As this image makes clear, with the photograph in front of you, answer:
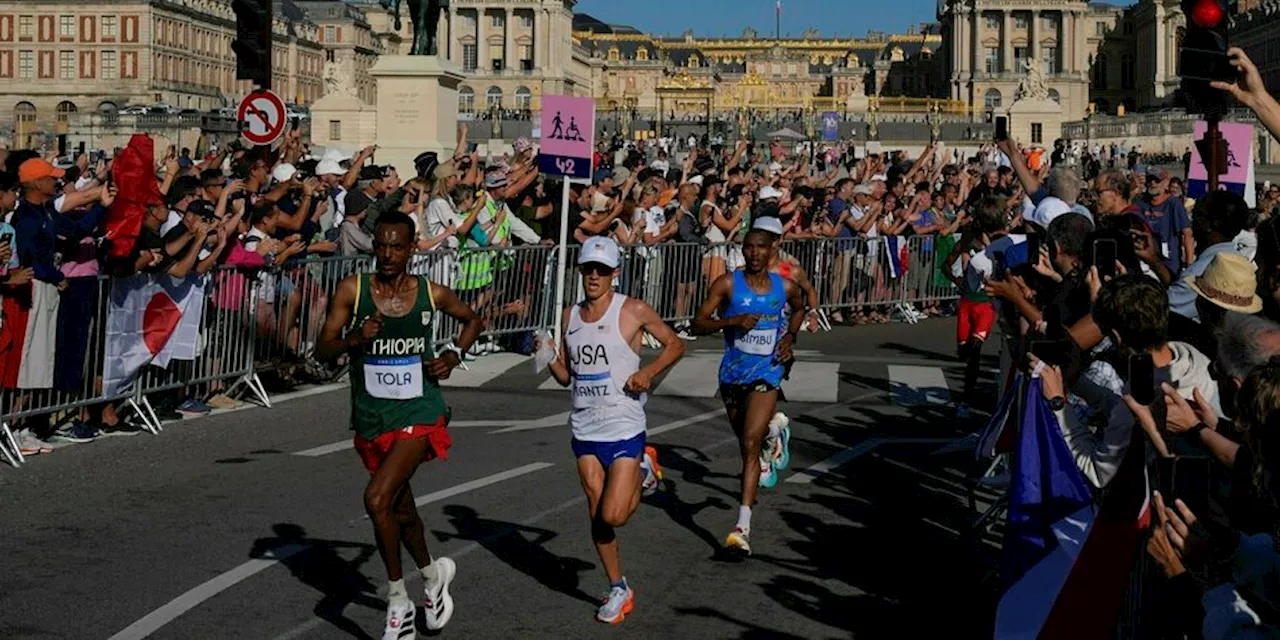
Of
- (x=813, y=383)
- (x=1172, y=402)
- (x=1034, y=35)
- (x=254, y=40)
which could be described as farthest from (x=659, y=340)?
(x=1034, y=35)

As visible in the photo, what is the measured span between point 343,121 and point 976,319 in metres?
27.4

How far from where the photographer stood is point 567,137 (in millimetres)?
18375

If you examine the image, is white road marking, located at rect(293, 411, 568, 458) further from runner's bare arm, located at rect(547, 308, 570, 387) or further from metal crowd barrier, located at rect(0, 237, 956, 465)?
runner's bare arm, located at rect(547, 308, 570, 387)

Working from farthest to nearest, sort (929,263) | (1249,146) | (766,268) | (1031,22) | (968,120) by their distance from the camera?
(1031,22) → (968,120) → (929,263) → (1249,146) → (766,268)

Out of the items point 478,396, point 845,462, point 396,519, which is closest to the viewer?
point 396,519

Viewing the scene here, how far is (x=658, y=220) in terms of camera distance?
21.7 metres

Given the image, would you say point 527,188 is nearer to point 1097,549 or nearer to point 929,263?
point 929,263

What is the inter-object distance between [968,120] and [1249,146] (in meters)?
89.4

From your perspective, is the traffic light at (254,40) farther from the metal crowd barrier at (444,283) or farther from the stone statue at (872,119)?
the stone statue at (872,119)

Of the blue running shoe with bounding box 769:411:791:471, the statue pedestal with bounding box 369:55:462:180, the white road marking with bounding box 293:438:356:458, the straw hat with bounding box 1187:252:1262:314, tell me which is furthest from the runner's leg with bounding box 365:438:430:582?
the statue pedestal with bounding box 369:55:462:180

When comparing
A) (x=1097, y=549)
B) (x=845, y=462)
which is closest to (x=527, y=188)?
(x=845, y=462)

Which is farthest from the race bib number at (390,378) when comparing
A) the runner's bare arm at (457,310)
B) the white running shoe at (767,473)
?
the white running shoe at (767,473)

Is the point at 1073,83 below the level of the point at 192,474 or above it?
above

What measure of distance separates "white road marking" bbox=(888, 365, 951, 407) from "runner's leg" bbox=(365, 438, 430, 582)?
852 cm
